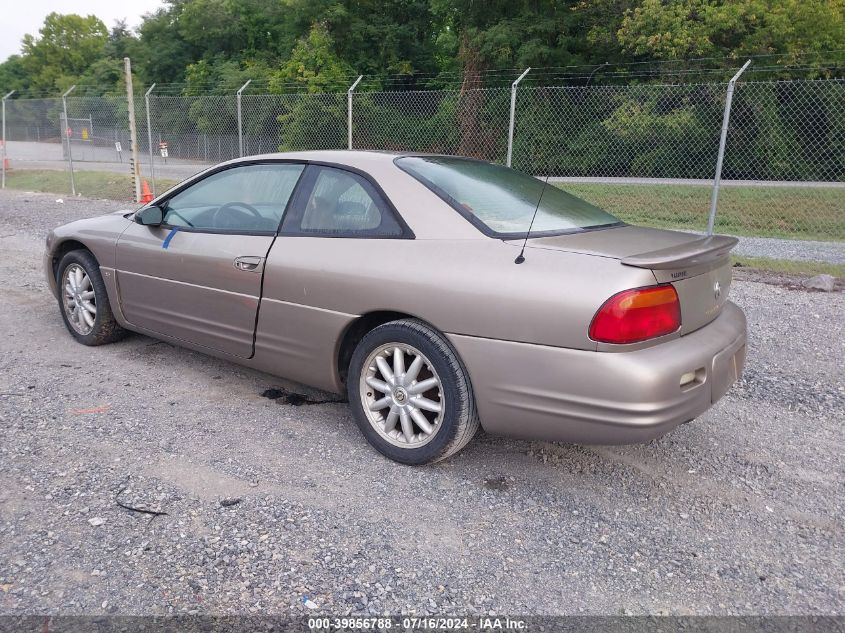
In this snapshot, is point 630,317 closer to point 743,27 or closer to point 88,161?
point 743,27

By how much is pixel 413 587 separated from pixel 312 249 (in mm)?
1876

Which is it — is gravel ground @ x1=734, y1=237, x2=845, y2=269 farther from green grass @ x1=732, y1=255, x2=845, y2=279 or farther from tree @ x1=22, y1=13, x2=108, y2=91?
tree @ x1=22, y1=13, x2=108, y2=91

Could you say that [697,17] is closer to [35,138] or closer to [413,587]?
[413,587]

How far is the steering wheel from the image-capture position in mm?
4082

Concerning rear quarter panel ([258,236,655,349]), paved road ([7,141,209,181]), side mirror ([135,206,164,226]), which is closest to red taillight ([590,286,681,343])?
rear quarter panel ([258,236,655,349])

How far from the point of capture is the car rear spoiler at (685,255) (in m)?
2.80

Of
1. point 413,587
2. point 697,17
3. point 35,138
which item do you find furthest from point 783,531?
point 35,138

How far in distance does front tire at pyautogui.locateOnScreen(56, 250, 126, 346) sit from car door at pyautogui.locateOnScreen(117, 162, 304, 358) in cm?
30

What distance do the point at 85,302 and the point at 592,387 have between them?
392 centimetres

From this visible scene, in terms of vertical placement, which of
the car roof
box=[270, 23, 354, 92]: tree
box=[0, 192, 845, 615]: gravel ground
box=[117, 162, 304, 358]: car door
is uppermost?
box=[270, 23, 354, 92]: tree

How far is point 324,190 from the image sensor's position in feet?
12.4

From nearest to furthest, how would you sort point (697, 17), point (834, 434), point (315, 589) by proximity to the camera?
point (315, 589) → point (834, 434) → point (697, 17)

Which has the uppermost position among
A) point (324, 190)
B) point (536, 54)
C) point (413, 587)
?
point (536, 54)

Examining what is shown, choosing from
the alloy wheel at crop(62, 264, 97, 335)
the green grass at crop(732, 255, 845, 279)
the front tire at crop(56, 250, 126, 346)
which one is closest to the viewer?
the front tire at crop(56, 250, 126, 346)
